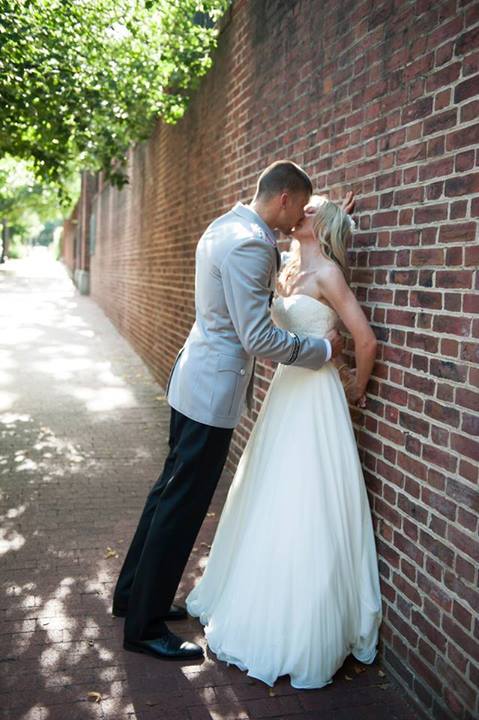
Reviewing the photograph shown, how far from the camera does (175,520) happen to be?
3.28m

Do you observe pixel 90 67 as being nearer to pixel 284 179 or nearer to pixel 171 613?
pixel 284 179

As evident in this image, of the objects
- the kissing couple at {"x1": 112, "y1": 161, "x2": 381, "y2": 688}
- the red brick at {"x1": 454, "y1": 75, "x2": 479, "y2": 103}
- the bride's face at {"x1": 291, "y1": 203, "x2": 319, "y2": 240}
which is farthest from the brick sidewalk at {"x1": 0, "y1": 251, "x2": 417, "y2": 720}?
the red brick at {"x1": 454, "y1": 75, "x2": 479, "y2": 103}

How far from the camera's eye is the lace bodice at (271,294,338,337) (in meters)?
3.35

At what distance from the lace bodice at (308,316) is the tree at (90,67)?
4001 millimetres

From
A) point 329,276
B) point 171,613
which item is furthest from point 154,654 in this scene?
point 329,276

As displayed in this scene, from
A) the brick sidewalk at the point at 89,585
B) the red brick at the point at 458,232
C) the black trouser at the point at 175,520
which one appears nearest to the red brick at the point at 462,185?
the red brick at the point at 458,232

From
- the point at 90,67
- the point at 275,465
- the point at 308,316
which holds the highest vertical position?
the point at 90,67

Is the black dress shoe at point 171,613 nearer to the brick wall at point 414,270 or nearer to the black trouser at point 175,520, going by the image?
the black trouser at point 175,520

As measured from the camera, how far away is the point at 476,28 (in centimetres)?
254

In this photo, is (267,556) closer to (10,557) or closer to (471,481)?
(471,481)

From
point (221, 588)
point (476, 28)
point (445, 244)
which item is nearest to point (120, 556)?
point (221, 588)

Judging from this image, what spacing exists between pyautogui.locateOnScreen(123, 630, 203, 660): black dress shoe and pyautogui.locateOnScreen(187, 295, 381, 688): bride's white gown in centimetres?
10

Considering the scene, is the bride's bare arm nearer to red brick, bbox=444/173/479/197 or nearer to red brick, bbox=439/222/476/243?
red brick, bbox=439/222/476/243

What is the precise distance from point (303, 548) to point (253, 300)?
3.69ft
